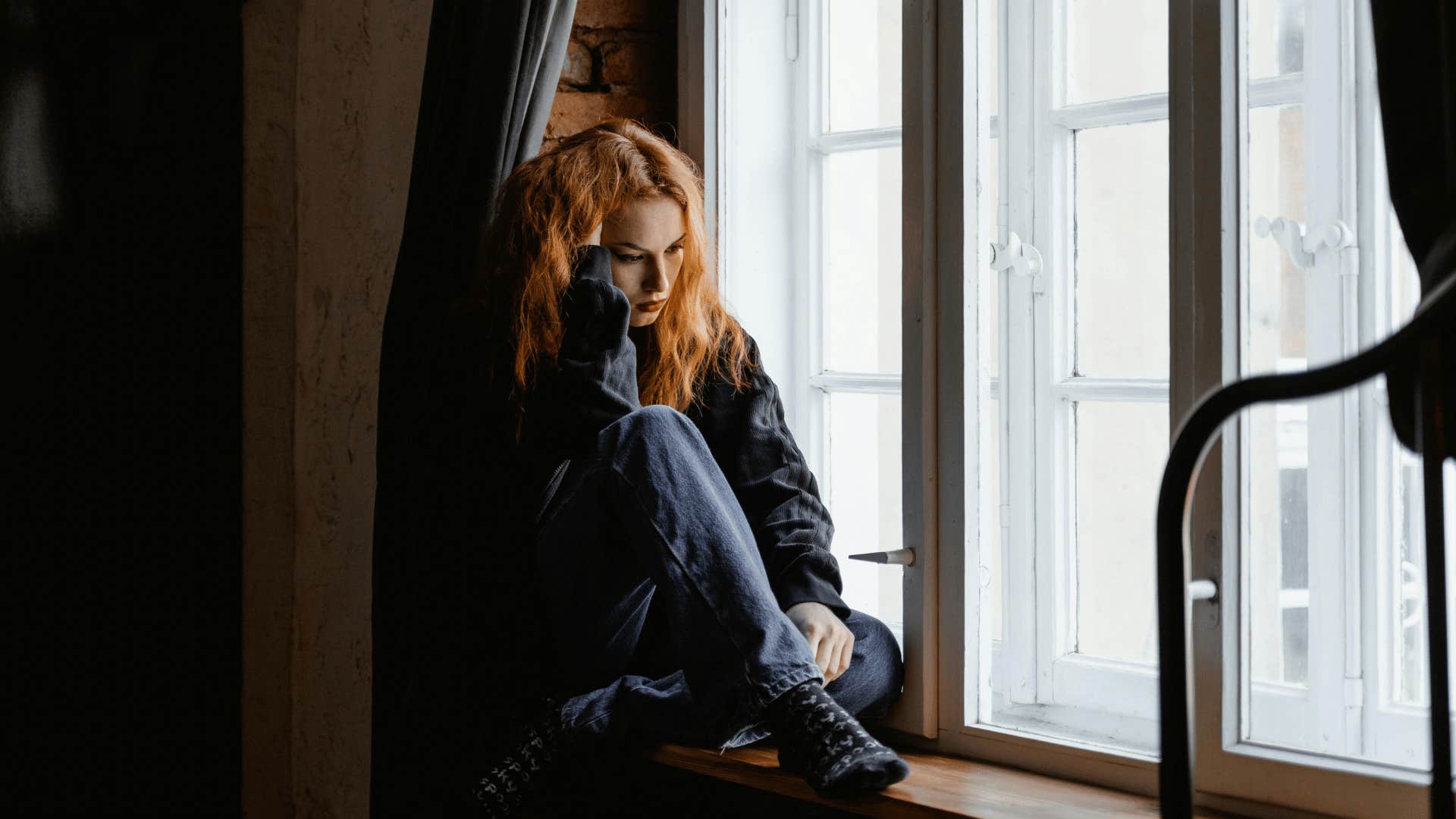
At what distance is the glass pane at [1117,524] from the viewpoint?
1579 millimetres


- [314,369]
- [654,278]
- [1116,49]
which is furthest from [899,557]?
[314,369]

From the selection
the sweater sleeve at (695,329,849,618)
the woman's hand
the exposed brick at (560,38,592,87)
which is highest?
the exposed brick at (560,38,592,87)

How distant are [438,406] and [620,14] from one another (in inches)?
28.6

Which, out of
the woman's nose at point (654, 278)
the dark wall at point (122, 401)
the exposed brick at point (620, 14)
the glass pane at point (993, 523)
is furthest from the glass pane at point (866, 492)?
the dark wall at point (122, 401)

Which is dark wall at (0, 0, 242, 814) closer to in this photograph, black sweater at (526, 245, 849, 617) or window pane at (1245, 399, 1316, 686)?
black sweater at (526, 245, 849, 617)

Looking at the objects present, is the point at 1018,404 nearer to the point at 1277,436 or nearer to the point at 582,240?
the point at 1277,436

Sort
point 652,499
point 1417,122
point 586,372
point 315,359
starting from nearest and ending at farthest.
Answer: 1. point 1417,122
2. point 652,499
3. point 586,372
4. point 315,359

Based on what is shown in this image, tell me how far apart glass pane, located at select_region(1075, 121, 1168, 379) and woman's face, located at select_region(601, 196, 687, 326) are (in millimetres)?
566

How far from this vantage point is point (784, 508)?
5.31ft

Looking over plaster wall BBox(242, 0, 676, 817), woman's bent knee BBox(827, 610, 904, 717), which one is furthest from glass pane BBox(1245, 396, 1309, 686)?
plaster wall BBox(242, 0, 676, 817)

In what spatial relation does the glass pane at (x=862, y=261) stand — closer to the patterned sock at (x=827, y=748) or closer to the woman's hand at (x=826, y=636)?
the woman's hand at (x=826, y=636)

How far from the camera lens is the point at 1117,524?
161 centimetres

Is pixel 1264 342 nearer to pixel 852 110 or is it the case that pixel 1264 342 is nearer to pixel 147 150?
pixel 852 110

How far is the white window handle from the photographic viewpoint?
4.13 feet
